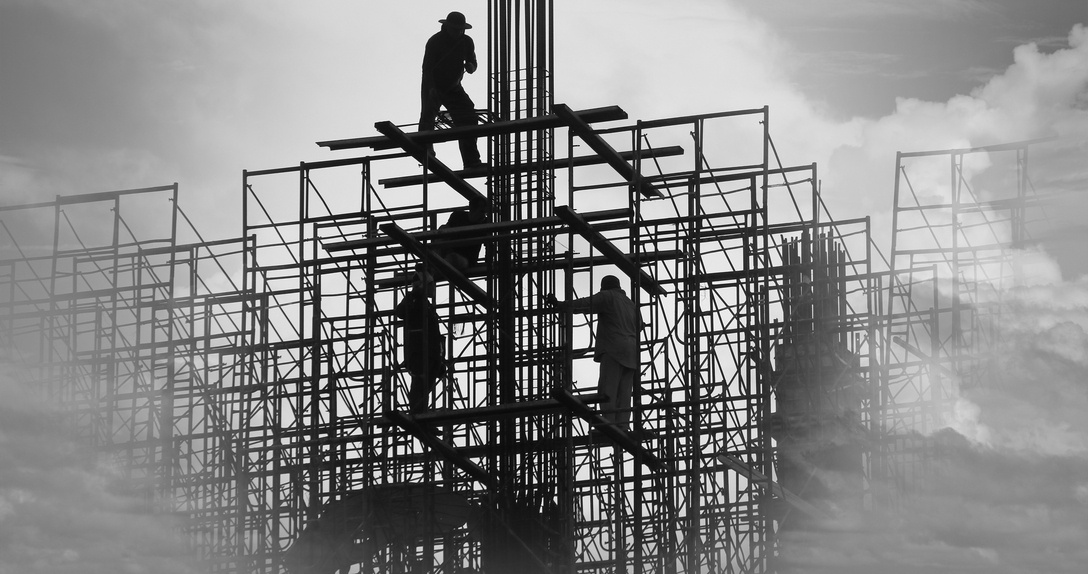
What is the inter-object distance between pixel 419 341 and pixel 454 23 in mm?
4782

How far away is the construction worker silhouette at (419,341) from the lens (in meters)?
27.8

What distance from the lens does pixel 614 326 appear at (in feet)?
87.4

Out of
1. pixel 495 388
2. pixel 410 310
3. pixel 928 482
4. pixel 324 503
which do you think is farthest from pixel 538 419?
pixel 928 482

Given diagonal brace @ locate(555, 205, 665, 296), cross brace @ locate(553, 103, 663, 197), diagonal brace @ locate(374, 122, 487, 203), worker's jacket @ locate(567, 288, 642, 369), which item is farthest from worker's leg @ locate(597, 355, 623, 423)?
diagonal brace @ locate(374, 122, 487, 203)

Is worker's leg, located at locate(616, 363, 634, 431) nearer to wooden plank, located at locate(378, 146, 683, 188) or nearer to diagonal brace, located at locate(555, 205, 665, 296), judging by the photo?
diagonal brace, located at locate(555, 205, 665, 296)

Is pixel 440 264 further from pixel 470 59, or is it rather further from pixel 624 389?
pixel 470 59

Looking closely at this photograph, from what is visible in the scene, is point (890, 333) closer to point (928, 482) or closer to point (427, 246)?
point (928, 482)

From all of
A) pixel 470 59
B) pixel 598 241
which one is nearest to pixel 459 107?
pixel 470 59

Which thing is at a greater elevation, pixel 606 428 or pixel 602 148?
pixel 602 148

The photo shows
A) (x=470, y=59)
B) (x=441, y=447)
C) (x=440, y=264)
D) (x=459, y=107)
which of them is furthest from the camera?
(x=470, y=59)

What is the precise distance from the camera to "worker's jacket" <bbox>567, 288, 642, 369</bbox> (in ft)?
87.2

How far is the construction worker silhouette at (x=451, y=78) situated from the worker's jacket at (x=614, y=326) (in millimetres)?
3499

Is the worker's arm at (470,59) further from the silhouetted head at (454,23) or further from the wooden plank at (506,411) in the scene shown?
the wooden plank at (506,411)

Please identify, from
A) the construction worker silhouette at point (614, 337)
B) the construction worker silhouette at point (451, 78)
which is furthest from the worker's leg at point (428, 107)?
the construction worker silhouette at point (614, 337)
